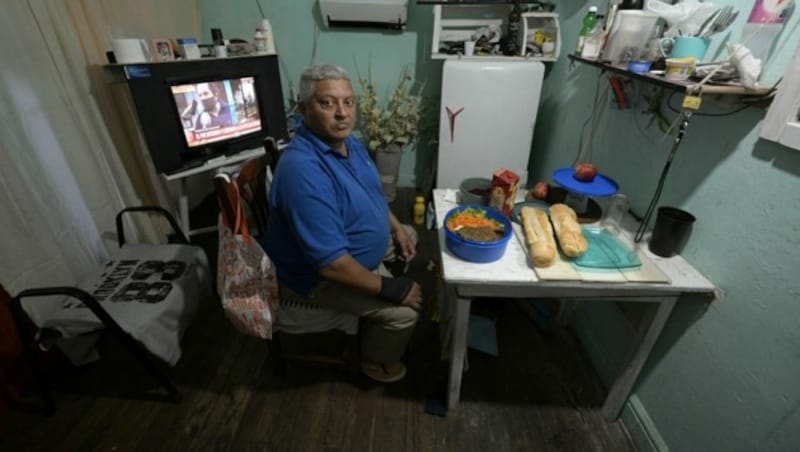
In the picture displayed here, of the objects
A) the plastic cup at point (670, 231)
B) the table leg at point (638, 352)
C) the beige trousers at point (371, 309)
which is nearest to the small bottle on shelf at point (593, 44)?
the plastic cup at point (670, 231)

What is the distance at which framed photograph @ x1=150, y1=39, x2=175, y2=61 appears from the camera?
1.87 m

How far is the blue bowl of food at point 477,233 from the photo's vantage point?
102 cm

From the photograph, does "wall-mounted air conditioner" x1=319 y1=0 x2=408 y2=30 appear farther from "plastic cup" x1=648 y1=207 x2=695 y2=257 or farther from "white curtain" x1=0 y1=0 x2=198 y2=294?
"plastic cup" x1=648 y1=207 x2=695 y2=257

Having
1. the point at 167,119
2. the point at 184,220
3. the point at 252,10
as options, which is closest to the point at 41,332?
the point at 184,220

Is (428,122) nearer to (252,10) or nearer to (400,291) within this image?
(252,10)

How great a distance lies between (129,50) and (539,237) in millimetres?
2126

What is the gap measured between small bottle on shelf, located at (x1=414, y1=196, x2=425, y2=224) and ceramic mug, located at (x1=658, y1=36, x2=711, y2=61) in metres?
1.71

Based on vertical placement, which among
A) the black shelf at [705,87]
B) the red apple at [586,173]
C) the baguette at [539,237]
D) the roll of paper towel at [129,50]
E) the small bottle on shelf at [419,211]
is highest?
the roll of paper towel at [129,50]

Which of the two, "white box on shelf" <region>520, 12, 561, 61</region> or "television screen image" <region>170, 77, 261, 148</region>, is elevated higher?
"white box on shelf" <region>520, 12, 561, 61</region>

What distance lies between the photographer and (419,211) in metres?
2.56

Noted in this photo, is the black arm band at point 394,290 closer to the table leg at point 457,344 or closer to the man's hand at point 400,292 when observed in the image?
the man's hand at point 400,292

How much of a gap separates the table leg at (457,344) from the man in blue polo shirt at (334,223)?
180 mm

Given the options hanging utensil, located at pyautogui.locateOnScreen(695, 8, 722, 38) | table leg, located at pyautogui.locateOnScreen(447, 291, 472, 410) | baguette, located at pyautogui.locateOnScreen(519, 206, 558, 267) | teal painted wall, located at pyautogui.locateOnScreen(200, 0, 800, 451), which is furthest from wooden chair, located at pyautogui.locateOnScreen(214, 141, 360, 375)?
hanging utensil, located at pyautogui.locateOnScreen(695, 8, 722, 38)

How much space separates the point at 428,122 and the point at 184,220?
1.98m
